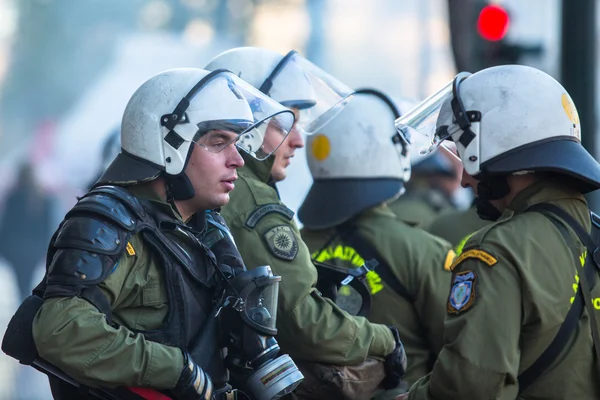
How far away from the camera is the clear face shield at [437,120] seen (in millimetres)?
3828

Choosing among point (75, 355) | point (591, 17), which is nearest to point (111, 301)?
point (75, 355)

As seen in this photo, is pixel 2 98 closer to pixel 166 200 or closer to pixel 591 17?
pixel 591 17

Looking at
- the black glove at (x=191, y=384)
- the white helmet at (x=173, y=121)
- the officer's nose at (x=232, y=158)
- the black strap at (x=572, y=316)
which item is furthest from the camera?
the officer's nose at (x=232, y=158)

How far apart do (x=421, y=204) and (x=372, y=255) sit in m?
3.61

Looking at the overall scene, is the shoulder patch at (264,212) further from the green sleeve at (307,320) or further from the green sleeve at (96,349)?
the green sleeve at (96,349)

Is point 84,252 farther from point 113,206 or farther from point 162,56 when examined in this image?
point 162,56

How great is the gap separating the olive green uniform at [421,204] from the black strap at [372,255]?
8.08 feet

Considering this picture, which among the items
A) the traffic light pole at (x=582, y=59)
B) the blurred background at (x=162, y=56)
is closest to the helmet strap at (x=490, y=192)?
the blurred background at (x=162, y=56)

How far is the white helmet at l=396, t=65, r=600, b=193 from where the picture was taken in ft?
12.0

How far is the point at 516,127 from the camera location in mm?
3693

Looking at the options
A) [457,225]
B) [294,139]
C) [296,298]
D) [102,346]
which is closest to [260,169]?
[294,139]

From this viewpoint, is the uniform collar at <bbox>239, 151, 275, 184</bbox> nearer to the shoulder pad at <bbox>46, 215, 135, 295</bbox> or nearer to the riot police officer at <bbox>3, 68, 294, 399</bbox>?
the riot police officer at <bbox>3, 68, 294, 399</bbox>

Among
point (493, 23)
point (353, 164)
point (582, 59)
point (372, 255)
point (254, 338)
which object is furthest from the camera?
point (493, 23)

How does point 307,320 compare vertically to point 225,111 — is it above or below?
below
